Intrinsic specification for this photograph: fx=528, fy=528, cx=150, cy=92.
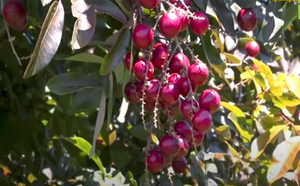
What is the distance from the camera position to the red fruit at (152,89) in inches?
23.9

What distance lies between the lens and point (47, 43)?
570 millimetres

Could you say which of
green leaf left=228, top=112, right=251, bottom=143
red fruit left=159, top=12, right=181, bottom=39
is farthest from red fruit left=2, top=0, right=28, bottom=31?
green leaf left=228, top=112, right=251, bottom=143

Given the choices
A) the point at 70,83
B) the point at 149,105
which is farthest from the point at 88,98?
the point at 149,105

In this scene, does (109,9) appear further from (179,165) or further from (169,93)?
(179,165)

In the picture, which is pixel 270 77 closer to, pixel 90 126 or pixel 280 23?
pixel 280 23

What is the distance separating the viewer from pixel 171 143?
63 cm

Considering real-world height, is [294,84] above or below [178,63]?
below

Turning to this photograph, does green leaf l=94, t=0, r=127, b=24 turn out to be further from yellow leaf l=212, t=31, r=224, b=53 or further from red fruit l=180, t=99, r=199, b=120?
yellow leaf l=212, t=31, r=224, b=53

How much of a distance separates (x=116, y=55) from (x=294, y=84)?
1.10 ft

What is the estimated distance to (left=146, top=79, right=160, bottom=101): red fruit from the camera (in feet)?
1.99

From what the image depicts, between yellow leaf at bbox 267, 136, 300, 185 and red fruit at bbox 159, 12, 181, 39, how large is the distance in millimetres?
313


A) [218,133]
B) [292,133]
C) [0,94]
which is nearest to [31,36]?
[0,94]

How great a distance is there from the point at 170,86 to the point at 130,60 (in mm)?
72

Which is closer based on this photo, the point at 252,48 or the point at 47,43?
the point at 47,43
